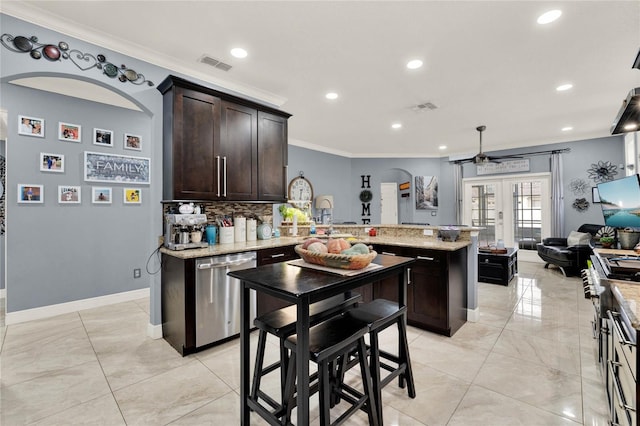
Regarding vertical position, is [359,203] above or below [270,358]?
above

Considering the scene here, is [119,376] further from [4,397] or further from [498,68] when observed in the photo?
[498,68]

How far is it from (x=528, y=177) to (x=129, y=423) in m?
8.12

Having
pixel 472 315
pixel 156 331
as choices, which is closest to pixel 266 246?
pixel 156 331

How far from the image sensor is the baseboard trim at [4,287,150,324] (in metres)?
3.27

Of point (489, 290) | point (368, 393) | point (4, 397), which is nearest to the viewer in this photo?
point (368, 393)

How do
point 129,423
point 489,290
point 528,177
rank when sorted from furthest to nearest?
point 528,177 → point 489,290 → point 129,423

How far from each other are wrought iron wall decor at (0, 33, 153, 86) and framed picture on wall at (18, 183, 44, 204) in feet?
5.88

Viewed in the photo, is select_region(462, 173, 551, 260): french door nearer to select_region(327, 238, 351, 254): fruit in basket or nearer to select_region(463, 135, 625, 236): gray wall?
select_region(463, 135, 625, 236): gray wall

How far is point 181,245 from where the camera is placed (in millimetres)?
2762

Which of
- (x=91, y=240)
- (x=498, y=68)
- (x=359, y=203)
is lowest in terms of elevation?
(x=91, y=240)

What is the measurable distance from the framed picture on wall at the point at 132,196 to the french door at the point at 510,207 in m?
6.69

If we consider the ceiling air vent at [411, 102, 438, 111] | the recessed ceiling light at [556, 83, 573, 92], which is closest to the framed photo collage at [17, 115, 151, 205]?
the ceiling air vent at [411, 102, 438, 111]

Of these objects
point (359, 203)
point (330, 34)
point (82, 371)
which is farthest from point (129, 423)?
point (359, 203)

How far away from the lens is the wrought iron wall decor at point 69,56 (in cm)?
228
